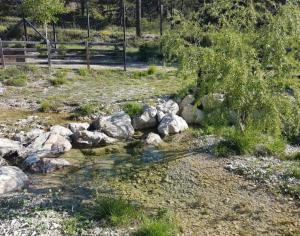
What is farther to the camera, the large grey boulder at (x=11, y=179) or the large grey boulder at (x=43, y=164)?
the large grey boulder at (x=43, y=164)

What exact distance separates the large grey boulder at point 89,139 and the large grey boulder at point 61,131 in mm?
457

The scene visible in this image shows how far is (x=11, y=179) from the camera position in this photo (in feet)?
36.3

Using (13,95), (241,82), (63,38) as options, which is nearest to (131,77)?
(13,95)

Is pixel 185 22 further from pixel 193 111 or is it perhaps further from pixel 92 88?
pixel 92 88

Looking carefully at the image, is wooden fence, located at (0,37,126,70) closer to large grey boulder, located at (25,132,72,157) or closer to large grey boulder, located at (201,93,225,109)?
large grey boulder, located at (25,132,72,157)

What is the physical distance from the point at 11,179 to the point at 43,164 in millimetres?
1383

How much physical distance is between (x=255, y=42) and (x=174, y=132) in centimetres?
493

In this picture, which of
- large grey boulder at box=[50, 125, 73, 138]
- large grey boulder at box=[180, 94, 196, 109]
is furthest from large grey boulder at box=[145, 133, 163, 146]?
large grey boulder at box=[180, 94, 196, 109]

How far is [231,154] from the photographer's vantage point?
42.4 feet

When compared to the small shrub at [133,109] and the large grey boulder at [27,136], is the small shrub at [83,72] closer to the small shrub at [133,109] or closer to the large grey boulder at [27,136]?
the small shrub at [133,109]

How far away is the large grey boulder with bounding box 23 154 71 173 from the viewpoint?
12.2 meters

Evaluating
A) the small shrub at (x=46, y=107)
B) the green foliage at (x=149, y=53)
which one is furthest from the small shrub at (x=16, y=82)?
the green foliage at (x=149, y=53)

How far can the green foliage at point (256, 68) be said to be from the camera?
35.7 feet

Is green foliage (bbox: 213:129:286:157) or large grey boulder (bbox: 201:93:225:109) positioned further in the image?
green foliage (bbox: 213:129:286:157)
